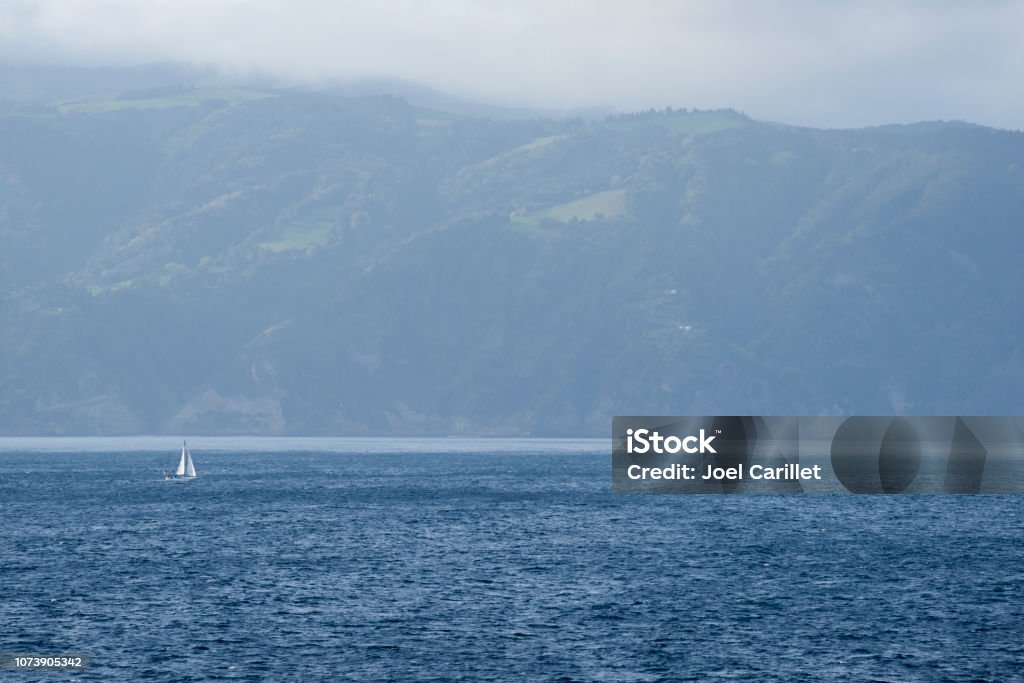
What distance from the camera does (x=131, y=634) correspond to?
91812 millimetres

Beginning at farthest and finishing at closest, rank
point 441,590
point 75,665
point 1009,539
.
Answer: point 1009,539 < point 441,590 < point 75,665

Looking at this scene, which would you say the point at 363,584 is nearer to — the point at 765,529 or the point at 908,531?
the point at 765,529

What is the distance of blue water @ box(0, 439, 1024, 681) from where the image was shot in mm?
84688

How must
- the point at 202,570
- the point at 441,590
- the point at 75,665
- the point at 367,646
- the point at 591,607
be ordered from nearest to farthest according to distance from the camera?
the point at 75,665
the point at 367,646
the point at 591,607
the point at 441,590
the point at 202,570

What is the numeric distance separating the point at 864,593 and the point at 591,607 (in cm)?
2140

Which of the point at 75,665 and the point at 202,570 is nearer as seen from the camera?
the point at 75,665

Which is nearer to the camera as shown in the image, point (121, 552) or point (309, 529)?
point (121, 552)

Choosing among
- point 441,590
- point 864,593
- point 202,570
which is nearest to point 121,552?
point 202,570

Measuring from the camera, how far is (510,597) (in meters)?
A: 108

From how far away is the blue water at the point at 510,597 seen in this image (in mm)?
84688

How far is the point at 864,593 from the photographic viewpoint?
110688mm

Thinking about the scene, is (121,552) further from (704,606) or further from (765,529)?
(765,529)

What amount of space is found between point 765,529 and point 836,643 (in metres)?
71.4

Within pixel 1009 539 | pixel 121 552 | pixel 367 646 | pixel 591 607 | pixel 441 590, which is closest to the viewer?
pixel 367 646
